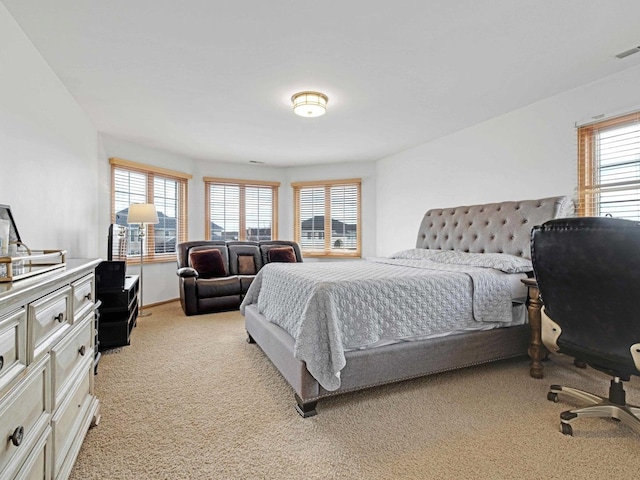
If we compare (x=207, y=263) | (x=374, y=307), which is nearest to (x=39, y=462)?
(x=374, y=307)

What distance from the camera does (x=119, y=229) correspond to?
3.91 m

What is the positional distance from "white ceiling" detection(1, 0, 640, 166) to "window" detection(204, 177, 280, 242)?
2137 millimetres

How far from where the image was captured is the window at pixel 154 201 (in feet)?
15.4

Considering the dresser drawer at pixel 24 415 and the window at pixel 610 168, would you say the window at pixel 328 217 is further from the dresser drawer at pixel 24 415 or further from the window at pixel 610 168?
the dresser drawer at pixel 24 415

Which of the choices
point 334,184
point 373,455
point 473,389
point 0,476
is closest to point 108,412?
point 0,476

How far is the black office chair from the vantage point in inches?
60.8

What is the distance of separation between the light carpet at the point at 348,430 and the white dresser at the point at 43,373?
343mm

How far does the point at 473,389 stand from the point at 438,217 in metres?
2.41

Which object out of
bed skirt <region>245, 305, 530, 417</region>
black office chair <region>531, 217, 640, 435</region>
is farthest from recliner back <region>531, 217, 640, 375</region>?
bed skirt <region>245, 305, 530, 417</region>

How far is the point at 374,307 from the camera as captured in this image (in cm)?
211

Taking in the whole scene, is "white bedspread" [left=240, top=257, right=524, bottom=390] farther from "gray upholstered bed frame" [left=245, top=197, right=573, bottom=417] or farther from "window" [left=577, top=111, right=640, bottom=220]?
"window" [left=577, top=111, right=640, bottom=220]

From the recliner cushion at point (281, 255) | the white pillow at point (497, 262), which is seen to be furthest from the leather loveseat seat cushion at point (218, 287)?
the white pillow at point (497, 262)

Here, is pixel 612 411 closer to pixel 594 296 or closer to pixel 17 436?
pixel 594 296

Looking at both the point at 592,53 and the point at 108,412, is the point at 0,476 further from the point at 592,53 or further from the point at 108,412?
the point at 592,53
